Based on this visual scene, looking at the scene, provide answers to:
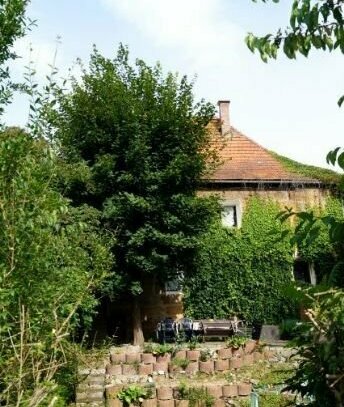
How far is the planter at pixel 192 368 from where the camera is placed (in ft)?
45.1

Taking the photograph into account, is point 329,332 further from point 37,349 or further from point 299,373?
point 37,349

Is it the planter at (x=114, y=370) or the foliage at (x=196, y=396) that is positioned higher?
the planter at (x=114, y=370)

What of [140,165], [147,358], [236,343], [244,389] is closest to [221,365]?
[236,343]

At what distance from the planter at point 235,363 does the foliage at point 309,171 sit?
10575 millimetres

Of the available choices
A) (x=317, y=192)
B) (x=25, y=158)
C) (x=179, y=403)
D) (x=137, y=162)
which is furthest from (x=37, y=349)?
(x=317, y=192)

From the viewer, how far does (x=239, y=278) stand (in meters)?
21.0

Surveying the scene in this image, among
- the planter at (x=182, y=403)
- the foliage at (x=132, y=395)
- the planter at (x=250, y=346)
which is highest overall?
the planter at (x=250, y=346)

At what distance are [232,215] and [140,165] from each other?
6.24 metres

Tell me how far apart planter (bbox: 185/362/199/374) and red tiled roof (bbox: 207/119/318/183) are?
884 cm

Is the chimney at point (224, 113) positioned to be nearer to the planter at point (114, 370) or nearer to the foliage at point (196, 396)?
the planter at point (114, 370)

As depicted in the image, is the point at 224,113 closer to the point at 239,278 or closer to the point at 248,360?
the point at 239,278

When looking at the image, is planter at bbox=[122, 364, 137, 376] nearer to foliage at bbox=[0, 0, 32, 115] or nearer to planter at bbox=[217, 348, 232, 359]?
planter at bbox=[217, 348, 232, 359]

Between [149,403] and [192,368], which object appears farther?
[192,368]

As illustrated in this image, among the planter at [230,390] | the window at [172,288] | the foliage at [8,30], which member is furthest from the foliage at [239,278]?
the foliage at [8,30]
